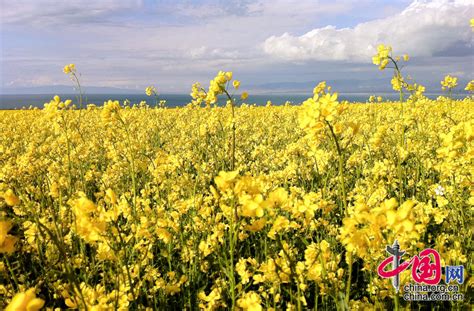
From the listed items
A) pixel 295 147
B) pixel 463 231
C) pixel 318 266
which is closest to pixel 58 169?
pixel 295 147

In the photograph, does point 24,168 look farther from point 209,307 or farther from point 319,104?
point 319,104

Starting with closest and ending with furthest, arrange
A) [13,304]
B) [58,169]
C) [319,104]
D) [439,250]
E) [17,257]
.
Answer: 1. [13,304]
2. [319,104]
3. [439,250]
4. [17,257]
5. [58,169]

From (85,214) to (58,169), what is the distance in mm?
3523

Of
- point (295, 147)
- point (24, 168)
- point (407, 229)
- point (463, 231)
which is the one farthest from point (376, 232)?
point (24, 168)

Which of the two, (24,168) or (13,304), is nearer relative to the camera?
(13,304)

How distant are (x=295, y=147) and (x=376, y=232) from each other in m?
3.83

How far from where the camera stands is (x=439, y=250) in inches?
107

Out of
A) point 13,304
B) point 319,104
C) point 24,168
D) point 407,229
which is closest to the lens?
point 13,304

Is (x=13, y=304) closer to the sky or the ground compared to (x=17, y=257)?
closer to the sky

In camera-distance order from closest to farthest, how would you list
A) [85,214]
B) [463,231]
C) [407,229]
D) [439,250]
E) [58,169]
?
[407,229]
[85,214]
[439,250]
[463,231]
[58,169]

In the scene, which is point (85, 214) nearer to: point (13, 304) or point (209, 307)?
point (13, 304)

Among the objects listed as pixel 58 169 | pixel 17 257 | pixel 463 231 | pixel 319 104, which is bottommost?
A: pixel 17 257

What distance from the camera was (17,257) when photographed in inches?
140

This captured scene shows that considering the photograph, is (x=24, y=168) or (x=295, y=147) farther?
(x=295, y=147)
